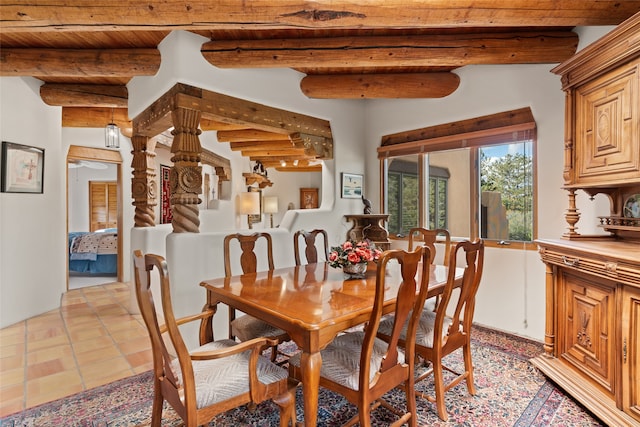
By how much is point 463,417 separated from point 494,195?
2311 mm

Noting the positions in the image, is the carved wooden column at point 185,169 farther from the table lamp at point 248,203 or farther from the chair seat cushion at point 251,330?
the table lamp at point 248,203

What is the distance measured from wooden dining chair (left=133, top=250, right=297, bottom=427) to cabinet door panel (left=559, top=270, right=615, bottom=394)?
1.83 meters

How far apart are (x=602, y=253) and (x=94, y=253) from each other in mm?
6730

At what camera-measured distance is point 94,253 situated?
5637mm

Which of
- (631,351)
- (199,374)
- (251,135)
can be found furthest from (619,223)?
(251,135)

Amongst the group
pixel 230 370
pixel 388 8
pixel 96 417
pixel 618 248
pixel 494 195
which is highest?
pixel 388 8

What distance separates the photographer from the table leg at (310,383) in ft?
4.70

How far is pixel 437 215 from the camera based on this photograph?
4008mm

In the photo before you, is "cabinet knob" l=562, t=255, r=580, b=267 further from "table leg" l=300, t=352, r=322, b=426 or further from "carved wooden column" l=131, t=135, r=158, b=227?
"carved wooden column" l=131, t=135, r=158, b=227

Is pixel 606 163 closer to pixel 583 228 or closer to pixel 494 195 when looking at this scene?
pixel 583 228

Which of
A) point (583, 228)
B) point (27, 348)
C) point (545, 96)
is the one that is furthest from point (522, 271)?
point (27, 348)

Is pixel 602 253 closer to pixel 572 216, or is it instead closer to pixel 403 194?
pixel 572 216

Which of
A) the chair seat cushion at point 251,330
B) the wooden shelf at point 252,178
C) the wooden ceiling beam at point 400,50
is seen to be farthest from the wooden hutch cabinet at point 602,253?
the wooden shelf at point 252,178

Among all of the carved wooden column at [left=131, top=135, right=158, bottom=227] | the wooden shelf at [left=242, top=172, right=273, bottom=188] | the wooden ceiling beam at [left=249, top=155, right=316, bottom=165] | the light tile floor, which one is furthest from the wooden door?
the carved wooden column at [left=131, top=135, right=158, bottom=227]
